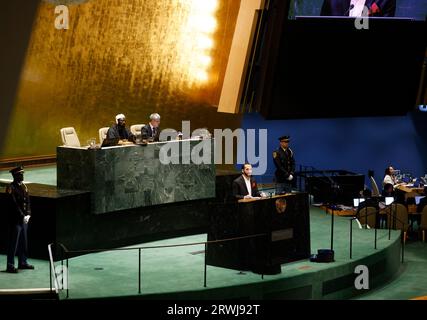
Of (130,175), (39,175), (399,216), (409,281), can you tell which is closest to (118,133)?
(130,175)

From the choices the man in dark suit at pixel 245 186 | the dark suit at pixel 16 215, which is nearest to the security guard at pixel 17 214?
the dark suit at pixel 16 215

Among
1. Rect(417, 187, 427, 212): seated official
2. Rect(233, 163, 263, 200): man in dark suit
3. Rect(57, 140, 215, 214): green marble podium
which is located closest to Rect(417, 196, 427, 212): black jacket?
Rect(417, 187, 427, 212): seated official

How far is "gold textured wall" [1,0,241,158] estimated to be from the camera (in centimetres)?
1725

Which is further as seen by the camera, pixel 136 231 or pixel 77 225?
pixel 136 231

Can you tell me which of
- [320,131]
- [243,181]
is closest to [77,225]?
[243,181]

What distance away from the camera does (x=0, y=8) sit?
15984 mm

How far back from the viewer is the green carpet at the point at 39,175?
15656mm

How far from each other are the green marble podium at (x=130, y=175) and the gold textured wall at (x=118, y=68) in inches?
131

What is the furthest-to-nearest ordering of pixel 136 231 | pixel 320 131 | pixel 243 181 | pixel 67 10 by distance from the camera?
pixel 320 131
pixel 67 10
pixel 136 231
pixel 243 181

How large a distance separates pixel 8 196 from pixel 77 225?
1.43m

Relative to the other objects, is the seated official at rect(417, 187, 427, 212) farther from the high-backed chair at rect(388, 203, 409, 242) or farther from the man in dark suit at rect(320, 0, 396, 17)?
the man in dark suit at rect(320, 0, 396, 17)
